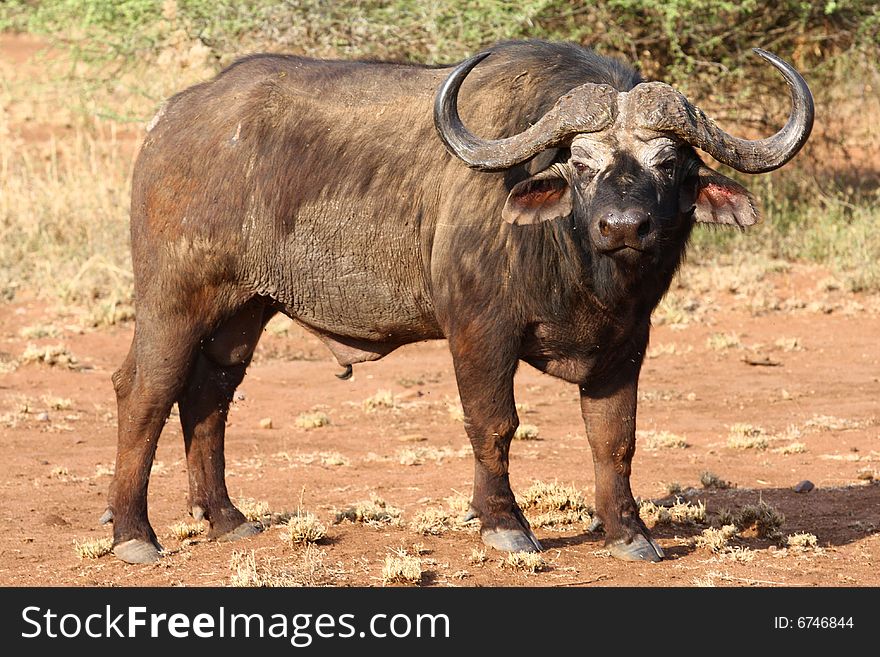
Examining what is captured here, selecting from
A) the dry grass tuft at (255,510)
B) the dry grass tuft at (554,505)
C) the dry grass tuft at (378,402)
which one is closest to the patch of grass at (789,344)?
the dry grass tuft at (378,402)

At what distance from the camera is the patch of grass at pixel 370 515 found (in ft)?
22.6

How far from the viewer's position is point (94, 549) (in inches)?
256

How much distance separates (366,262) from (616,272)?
1398 mm

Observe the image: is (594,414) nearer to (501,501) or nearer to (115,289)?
(501,501)

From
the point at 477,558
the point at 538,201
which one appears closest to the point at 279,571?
the point at 477,558

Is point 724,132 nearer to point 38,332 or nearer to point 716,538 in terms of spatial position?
point 716,538

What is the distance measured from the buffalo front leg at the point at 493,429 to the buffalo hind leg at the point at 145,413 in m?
1.50

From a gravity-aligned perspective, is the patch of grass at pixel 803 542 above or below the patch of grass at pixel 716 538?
above

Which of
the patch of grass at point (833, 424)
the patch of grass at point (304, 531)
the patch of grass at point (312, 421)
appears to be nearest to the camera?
the patch of grass at point (304, 531)

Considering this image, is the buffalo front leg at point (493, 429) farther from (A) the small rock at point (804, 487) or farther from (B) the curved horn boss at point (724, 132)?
(A) the small rock at point (804, 487)

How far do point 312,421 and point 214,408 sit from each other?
9.47 ft

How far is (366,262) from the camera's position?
6500 mm

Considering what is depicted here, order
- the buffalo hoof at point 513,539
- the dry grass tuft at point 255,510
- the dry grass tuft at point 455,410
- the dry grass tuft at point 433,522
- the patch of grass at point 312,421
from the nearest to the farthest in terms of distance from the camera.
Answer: the buffalo hoof at point 513,539
the dry grass tuft at point 433,522
the dry grass tuft at point 255,510
the patch of grass at point 312,421
the dry grass tuft at point 455,410

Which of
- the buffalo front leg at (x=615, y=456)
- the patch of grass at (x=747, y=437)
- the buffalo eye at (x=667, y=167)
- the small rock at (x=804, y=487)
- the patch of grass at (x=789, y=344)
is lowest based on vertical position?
the patch of grass at (x=789, y=344)
